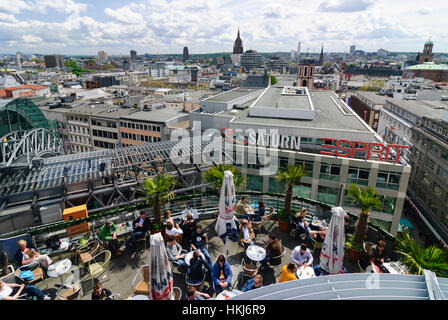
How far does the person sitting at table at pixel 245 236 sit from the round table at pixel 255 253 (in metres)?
0.60

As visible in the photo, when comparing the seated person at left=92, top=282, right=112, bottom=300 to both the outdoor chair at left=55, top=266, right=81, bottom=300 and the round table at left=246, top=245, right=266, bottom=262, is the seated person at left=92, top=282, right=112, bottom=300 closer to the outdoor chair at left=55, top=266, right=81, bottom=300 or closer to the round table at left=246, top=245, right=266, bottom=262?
the outdoor chair at left=55, top=266, right=81, bottom=300

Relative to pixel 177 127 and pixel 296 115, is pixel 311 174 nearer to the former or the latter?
pixel 296 115

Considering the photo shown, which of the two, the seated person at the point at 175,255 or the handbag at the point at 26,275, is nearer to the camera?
the handbag at the point at 26,275

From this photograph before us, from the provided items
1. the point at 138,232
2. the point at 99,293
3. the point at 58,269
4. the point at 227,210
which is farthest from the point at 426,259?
the point at 58,269

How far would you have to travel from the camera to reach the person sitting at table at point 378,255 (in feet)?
39.9

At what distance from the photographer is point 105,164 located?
23719 mm

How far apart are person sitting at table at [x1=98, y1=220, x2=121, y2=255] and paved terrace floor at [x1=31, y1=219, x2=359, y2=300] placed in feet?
1.55

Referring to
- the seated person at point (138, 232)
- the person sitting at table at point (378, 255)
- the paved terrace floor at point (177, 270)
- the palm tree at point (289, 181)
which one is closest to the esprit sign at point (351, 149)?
the palm tree at point (289, 181)

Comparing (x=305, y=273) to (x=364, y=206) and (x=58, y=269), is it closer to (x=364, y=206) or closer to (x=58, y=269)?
(x=364, y=206)

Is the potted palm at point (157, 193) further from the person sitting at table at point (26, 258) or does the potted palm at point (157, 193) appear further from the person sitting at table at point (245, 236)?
the person sitting at table at point (26, 258)

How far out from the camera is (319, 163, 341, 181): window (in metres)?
33.4
